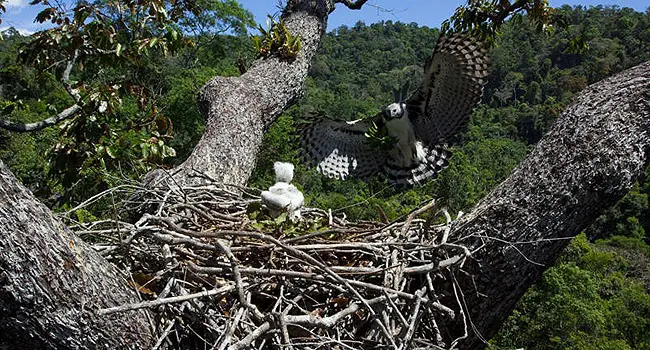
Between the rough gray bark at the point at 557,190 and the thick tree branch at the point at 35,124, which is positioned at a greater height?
the thick tree branch at the point at 35,124

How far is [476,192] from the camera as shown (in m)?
30.1

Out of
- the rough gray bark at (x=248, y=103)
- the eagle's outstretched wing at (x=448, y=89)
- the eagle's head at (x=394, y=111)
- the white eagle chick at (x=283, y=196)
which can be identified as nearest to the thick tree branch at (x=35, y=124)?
the rough gray bark at (x=248, y=103)

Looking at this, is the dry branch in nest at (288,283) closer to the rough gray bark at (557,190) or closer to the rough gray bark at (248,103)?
the rough gray bark at (557,190)

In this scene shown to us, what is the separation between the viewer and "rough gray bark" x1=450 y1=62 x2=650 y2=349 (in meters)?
2.61

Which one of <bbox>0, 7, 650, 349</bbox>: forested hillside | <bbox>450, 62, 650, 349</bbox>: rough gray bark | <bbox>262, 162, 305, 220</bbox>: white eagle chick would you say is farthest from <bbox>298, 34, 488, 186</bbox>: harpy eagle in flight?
<bbox>450, 62, 650, 349</bbox>: rough gray bark

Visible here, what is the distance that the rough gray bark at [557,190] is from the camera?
2611 mm

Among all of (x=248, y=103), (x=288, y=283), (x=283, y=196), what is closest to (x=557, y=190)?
(x=288, y=283)

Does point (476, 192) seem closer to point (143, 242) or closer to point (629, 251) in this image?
point (629, 251)

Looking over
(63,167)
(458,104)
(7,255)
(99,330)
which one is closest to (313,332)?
(99,330)

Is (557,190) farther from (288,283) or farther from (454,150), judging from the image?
(454,150)

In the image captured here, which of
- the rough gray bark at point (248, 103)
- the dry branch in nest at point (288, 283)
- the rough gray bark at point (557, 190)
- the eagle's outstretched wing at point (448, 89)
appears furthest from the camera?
the eagle's outstretched wing at point (448, 89)

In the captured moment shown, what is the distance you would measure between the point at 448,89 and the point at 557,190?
9.08 feet

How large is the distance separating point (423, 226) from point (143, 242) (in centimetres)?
133

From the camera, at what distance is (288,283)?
2504 mm
